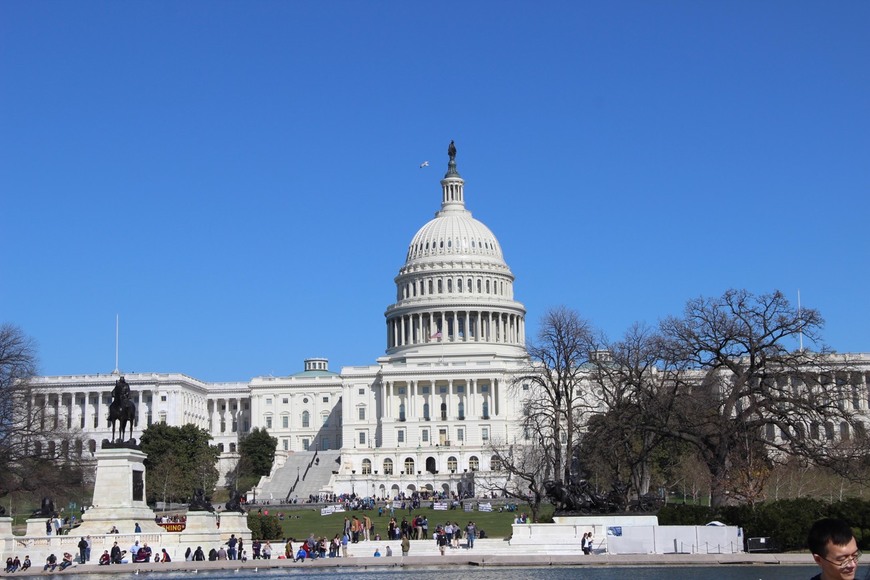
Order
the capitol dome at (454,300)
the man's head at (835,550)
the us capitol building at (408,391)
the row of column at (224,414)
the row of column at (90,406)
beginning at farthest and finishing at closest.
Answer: the row of column at (224,414), the row of column at (90,406), the capitol dome at (454,300), the us capitol building at (408,391), the man's head at (835,550)

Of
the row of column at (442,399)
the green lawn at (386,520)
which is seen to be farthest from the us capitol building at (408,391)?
the green lawn at (386,520)

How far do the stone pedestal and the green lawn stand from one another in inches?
637

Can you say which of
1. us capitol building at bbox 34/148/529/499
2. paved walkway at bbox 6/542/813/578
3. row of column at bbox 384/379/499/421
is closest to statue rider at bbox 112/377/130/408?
paved walkway at bbox 6/542/813/578

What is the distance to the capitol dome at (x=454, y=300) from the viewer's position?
170 m

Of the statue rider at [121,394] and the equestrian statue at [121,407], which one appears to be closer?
the equestrian statue at [121,407]

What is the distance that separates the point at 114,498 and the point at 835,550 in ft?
153

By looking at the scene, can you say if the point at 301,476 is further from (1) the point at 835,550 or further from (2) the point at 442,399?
(1) the point at 835,550

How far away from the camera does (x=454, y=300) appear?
169875 millimetres

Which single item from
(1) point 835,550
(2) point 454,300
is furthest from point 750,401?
(2) point 454,300

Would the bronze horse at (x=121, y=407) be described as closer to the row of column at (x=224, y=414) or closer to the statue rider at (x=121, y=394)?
the statue rider at (x=121, y=394)

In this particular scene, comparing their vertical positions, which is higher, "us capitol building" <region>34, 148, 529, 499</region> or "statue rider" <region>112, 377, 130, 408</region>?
"us capitol building" <region>34, 148, 529, 499</region>

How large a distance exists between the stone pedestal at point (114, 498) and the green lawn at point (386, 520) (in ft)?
53.1

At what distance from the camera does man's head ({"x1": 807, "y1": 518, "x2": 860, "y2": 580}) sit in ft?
26.9

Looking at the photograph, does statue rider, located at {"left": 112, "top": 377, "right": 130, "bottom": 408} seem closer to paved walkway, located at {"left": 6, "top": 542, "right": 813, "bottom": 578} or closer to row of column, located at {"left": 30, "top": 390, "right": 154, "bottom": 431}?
paved walkway, located at {"left": 6, "top": 542, "right": 813, "bottom": 578}
